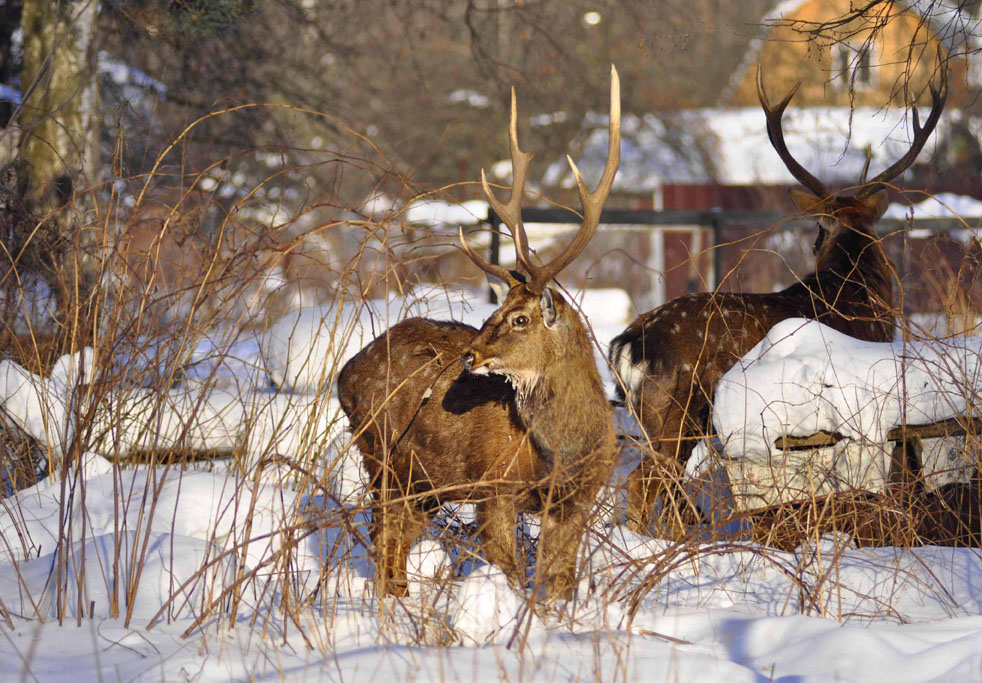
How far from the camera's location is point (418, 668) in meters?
2.75

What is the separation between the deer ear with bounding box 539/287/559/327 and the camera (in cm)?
404

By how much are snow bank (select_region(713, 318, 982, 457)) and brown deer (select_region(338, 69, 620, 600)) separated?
945 mm

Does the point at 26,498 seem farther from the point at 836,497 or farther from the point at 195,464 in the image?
the point at 836,497

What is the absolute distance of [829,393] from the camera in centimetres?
470

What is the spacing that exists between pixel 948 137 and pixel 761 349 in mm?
17239

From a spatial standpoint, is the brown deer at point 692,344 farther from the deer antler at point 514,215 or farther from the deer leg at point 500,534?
the deer leg at point 500,534

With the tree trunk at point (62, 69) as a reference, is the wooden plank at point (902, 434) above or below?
below

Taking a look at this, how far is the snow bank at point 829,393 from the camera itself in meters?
4.66

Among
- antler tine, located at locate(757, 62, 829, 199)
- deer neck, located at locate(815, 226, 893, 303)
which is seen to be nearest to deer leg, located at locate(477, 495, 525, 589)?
deer neck, located at locate(815, 226, 893, 303)

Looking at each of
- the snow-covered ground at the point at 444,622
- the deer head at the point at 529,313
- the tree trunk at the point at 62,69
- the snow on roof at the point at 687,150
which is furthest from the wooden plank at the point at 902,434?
the snow on roof at the point at 687,150

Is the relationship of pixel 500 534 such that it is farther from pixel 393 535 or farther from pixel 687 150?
pixel 687 150

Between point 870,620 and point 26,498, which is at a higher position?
point 26,498

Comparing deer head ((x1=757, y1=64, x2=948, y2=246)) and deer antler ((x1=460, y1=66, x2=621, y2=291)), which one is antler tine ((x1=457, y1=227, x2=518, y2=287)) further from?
deer head ((x1=757, y1=64, x2=948, y2=246))

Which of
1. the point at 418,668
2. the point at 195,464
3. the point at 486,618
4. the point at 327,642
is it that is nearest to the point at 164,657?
the point at 327,642
